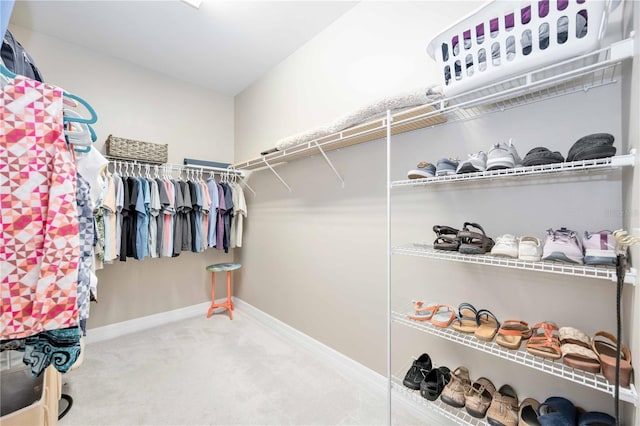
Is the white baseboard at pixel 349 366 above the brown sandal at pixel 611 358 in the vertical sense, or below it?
below

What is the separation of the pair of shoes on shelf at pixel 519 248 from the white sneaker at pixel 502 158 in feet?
1.05

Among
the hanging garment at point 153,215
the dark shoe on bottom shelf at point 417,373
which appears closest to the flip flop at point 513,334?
the dark shoe on bottom shelf at point 417,373

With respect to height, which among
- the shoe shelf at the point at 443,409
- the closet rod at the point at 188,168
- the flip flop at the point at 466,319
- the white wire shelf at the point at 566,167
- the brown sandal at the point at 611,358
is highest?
the closet rod at the point at 188,168

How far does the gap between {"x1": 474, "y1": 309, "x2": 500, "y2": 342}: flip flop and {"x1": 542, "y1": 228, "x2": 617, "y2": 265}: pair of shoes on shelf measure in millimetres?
428

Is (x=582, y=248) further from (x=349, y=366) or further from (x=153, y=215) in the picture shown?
(x=153, y=215)

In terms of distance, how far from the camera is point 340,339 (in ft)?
6.97

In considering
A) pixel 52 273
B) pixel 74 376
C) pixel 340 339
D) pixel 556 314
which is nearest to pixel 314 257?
pixel 340 339

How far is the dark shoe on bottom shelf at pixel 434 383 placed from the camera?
1.29m

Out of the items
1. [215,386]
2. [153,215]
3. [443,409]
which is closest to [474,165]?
[443,409]

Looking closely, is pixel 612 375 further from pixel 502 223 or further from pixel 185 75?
pixel 185 75

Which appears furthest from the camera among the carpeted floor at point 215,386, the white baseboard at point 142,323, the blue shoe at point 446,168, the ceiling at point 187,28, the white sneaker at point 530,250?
the white baseboard at point 142,323

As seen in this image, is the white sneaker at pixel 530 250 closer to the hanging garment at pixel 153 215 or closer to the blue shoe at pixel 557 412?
the blue shoe at pixel 557 412

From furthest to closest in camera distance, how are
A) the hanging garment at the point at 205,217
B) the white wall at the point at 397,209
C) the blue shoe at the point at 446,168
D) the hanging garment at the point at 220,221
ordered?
the hanging garment at the point at 220,221
the hanging garment at the point at 205,217
the blue shoe at the point at 446,168
the white wall at the point at 397,209

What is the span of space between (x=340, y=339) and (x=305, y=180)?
144 cm
